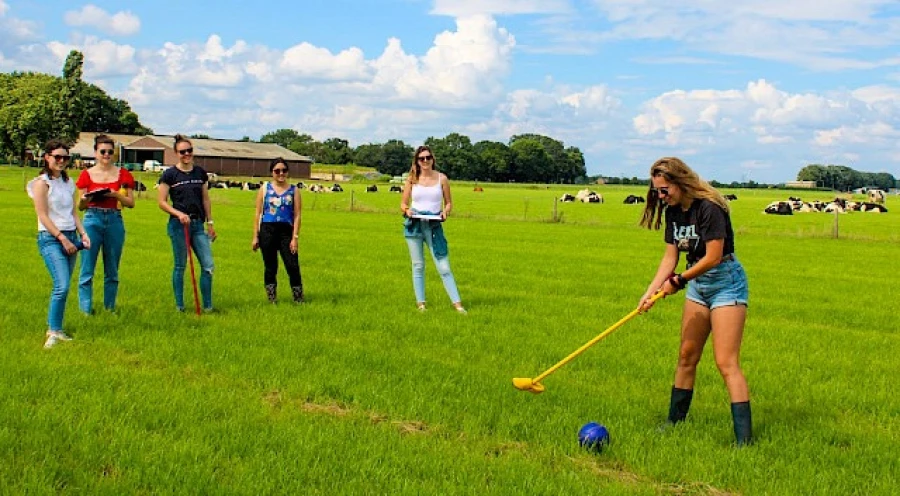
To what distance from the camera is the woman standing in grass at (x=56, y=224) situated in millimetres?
9367

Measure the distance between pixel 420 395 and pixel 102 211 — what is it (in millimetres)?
5564

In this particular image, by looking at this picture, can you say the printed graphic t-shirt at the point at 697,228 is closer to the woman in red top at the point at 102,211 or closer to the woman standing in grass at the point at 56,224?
the woman standing in grass at the point at 56,224

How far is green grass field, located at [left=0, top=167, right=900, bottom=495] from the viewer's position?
575 cm

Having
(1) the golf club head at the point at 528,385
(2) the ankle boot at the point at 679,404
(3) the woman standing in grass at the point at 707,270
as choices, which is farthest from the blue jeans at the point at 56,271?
(2) the ankle boot at the point at 679,404

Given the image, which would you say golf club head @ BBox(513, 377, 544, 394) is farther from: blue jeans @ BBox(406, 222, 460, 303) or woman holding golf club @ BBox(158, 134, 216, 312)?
woman holding golf club @ BBox(158, 134, 216, 312)

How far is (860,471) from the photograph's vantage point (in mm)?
6062

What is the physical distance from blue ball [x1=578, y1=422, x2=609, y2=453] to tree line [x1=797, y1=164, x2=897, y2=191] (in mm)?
185779

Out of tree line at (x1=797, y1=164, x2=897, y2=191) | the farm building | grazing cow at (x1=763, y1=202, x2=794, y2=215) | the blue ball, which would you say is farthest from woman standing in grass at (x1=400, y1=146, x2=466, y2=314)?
tree line at (x1=797, y1=164, x2=897, y2=191)

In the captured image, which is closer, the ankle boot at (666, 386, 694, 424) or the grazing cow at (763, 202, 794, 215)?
the ankle boot at (666, 386, 694, 424)

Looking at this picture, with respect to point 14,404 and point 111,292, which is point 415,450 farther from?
point 111,292

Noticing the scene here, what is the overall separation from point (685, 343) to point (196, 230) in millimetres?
7126

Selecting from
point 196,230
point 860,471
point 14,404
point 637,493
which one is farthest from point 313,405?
point 196,230

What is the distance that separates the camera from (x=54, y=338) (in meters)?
9.40

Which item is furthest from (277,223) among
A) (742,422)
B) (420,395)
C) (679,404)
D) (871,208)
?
(871,208)
